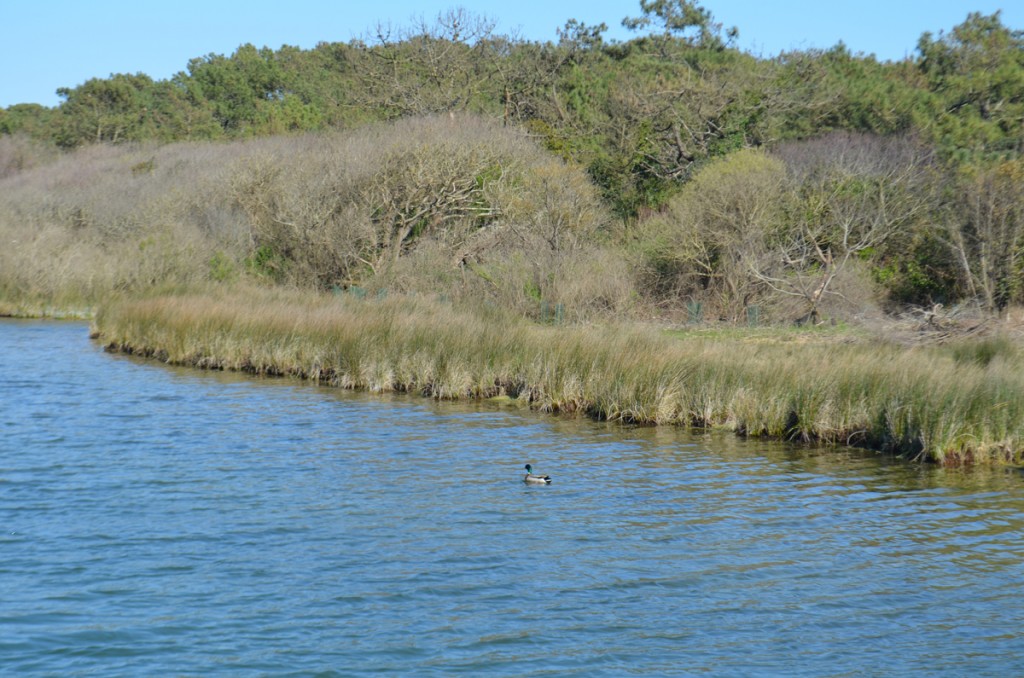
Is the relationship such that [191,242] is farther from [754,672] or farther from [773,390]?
[754,672]

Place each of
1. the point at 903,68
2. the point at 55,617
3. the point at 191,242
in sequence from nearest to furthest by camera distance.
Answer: the point at 55,617
the point at 191,242
the point at 903,68

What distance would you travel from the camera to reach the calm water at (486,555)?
29.3ft

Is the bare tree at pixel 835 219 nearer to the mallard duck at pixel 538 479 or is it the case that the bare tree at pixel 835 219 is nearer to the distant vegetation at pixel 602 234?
the distant vegetation at pixel 602 234

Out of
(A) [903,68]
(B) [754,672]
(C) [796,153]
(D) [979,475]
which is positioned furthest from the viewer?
(A) [903,68]

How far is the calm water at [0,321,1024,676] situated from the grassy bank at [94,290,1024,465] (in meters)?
0.79

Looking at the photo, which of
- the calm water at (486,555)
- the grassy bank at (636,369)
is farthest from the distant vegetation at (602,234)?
the calm water at (486,555)

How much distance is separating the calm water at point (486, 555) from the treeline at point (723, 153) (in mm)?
11065

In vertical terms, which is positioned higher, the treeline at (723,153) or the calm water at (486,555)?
the treeline at (723,153)

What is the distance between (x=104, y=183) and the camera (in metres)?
52.8

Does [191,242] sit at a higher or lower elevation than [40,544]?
higher

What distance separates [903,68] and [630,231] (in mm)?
25002

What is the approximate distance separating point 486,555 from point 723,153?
29211 mm

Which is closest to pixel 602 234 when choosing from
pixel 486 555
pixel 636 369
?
pixel 636 369

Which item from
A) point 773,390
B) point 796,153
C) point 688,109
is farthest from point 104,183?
point 773,390
